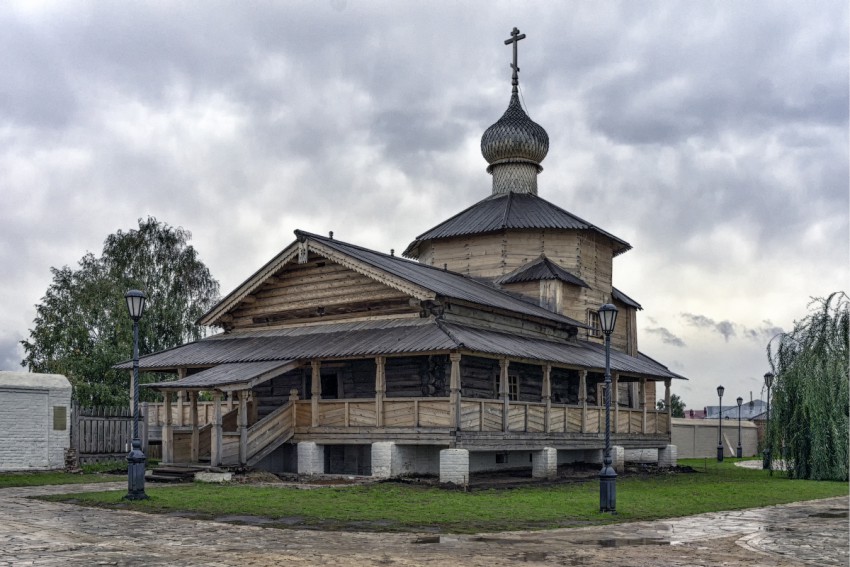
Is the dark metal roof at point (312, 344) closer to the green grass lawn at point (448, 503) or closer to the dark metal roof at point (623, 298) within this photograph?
the green grass lawn at point (448, 503)

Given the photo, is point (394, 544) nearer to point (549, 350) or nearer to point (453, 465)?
point (453, 465)

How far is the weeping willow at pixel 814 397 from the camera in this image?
28.8 m

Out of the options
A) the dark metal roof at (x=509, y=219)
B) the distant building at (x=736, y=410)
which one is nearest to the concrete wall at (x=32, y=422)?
the dark metal roof at (x=509, y=219)

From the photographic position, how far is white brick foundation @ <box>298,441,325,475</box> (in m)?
27.0

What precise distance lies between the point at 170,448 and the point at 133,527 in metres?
11.5

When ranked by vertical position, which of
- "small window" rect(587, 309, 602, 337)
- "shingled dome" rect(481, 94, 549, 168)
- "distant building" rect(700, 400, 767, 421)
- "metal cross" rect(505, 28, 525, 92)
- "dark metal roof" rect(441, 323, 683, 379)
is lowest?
"distant building" rect(700, 400, 767, 421)

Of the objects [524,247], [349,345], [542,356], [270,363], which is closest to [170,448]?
[270,363]

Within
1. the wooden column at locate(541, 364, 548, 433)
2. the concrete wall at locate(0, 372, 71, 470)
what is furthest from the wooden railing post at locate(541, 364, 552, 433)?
the concrete wall at locate(0, 372, 71, 470)

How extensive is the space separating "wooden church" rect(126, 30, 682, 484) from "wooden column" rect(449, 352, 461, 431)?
0.04 meters

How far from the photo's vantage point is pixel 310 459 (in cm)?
2705

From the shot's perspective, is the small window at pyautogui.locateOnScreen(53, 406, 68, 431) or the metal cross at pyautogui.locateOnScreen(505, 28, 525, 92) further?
the metal cross at pyautogui.locateOnScreen(505, 28, 525, 92)

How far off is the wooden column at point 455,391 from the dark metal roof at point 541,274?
12280mm

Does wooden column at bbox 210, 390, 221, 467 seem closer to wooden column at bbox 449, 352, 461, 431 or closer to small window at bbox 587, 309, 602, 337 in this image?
wooden column at bbox 449, 352, 461, 431

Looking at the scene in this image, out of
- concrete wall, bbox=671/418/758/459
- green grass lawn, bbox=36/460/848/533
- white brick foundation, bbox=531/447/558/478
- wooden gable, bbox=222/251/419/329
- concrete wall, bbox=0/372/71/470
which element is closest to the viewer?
green grass lawn, bbox=36/460/848/533
